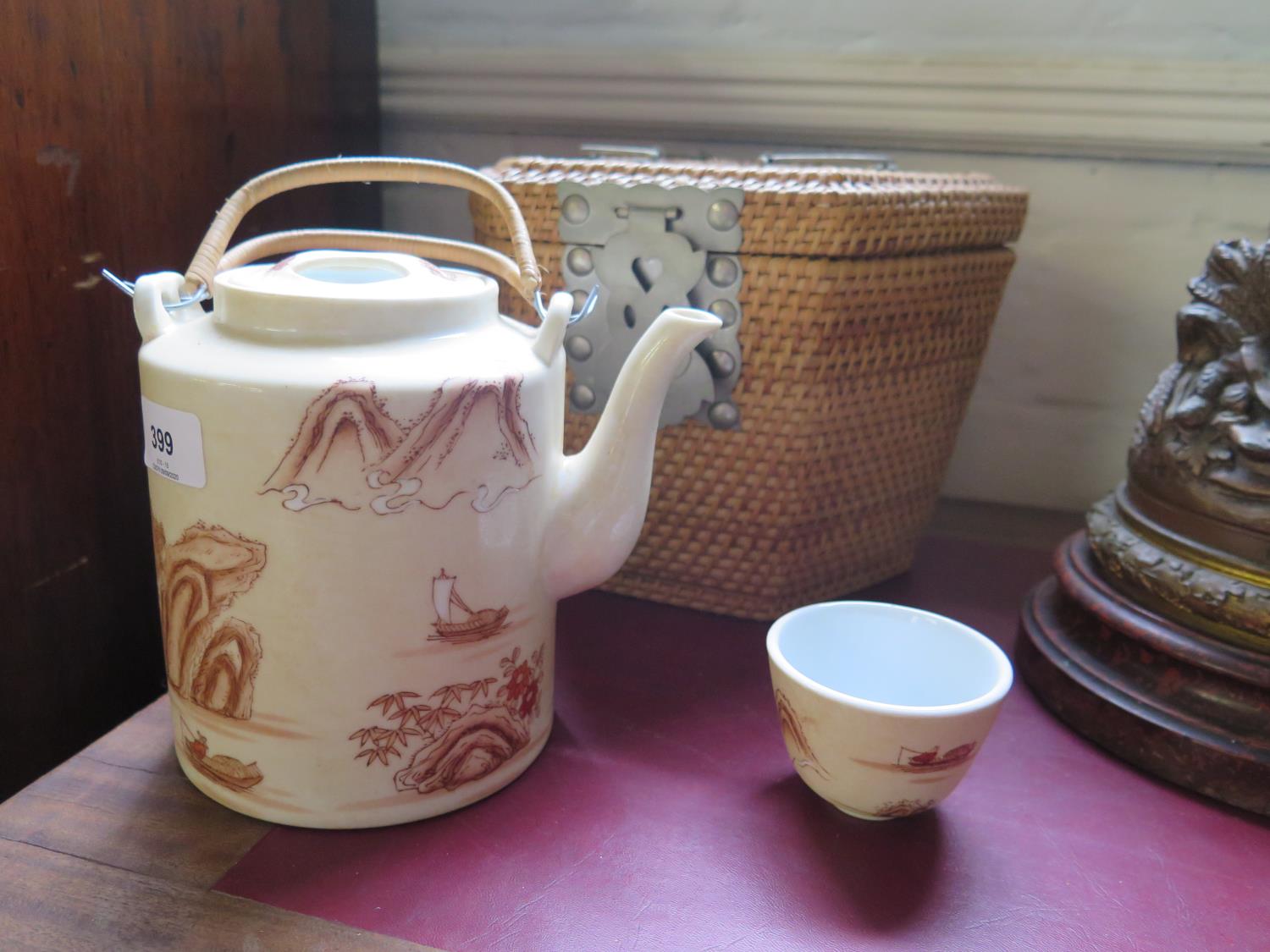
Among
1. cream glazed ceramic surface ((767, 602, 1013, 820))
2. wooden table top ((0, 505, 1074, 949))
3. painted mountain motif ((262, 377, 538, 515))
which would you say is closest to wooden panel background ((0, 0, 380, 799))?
wooden table top ((0, 505, 1074, 949))

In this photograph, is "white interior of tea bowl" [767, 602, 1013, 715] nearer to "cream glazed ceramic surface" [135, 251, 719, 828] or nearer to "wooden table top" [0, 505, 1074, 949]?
"cream glazed ceramic surface" [135, 251, 719, 828]

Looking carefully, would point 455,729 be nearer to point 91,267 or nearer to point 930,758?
point 930,758

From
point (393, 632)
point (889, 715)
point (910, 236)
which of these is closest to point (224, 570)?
point (393, 632)

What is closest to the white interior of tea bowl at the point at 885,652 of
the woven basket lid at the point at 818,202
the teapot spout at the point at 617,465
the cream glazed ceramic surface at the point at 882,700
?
the cream glazed ceramic surface at the point at 882,700

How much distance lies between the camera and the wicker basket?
638 mm

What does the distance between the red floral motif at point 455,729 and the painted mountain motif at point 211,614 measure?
7cm

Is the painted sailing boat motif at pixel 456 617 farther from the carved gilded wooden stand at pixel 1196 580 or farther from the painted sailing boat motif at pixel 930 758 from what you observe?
the carved gilded wooden stand at pixel 1196 580

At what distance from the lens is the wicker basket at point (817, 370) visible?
0.64 m

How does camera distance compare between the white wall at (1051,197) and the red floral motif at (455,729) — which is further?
the white wall at (1051,197)

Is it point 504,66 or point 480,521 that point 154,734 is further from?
point 504,66

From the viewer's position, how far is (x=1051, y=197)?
897mm

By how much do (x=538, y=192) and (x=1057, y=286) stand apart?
20.1 inches

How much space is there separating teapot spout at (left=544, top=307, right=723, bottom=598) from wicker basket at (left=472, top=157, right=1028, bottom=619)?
0.40 feet

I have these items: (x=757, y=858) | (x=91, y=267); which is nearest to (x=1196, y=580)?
(x=757, y=858)
